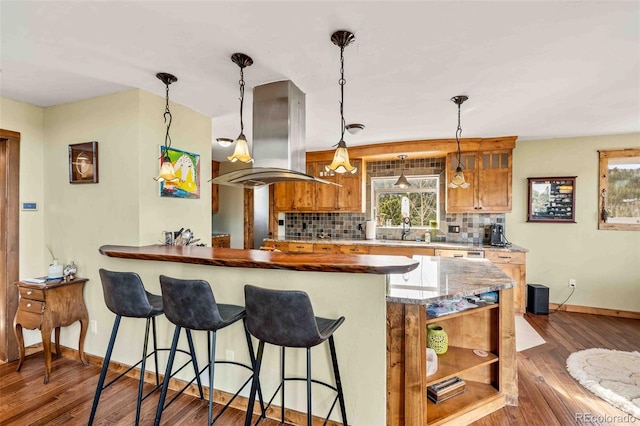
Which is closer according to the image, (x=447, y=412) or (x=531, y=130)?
(x=447, y=412)

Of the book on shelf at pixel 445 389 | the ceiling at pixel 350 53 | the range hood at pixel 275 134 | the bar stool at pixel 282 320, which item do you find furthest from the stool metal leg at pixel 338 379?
the ceiling at pixel 350 53

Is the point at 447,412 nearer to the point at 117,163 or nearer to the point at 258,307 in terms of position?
the point at 258,307

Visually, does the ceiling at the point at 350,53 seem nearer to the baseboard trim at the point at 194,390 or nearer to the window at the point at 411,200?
the window at the point at 411,200

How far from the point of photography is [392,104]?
2.98 m

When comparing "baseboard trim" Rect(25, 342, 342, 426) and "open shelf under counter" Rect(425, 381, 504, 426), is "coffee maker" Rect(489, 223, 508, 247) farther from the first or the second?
"baseboard trim" Rect(25, 342, 342, 426)

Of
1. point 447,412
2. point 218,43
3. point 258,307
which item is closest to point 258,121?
point 218,43

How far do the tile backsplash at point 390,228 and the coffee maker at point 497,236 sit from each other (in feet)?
0.71

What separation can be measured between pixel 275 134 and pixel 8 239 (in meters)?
2.64

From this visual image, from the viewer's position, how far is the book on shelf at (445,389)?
201cm

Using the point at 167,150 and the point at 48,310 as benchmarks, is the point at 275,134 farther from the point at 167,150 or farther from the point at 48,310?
the point at 48,310

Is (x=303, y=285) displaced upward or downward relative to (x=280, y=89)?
downward

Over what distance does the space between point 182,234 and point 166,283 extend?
3.83 feet

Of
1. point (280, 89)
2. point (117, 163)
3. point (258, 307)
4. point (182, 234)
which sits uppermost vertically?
point (280, 89)

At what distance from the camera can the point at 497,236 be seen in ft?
14.2
